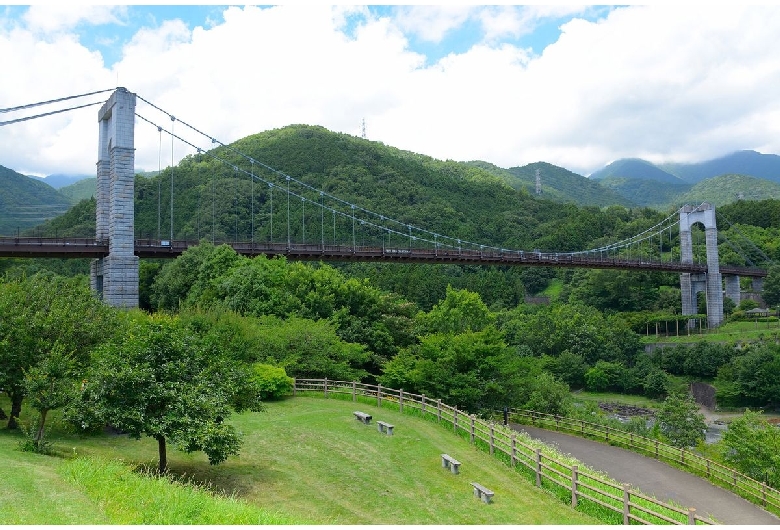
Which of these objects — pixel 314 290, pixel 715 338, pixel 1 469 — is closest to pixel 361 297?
pixel 314 290

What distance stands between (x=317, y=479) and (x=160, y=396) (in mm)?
4569

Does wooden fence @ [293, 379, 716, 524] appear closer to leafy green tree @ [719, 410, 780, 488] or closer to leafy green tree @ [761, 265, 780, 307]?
leafy green tree @ [719, 410, 780, 488]

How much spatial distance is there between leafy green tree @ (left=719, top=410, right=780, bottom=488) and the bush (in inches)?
789

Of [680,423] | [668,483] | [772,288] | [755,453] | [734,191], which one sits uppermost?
[734,191]

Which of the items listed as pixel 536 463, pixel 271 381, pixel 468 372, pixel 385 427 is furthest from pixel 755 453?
pixel 271 381

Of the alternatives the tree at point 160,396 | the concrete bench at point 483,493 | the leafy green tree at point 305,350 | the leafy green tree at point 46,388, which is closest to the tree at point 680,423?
the leafy green tree at point 305,350

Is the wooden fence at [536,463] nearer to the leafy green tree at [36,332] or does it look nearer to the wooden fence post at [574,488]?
the wooden fence post at [574,488]

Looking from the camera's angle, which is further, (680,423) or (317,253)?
(317,253)

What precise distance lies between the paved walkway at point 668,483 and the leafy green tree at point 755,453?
6.10 metres

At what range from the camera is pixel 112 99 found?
35.8 m

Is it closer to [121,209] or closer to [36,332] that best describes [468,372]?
[36,332]

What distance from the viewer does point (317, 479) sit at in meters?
16.7

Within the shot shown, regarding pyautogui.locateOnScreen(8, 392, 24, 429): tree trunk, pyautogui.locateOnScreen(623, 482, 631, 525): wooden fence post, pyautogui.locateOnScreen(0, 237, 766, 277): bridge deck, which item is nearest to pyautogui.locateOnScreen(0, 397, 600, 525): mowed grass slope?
pyautogui.locateOnScreen(8, 392, 24, 429): tree trunk

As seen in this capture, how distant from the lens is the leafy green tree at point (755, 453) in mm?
26609
